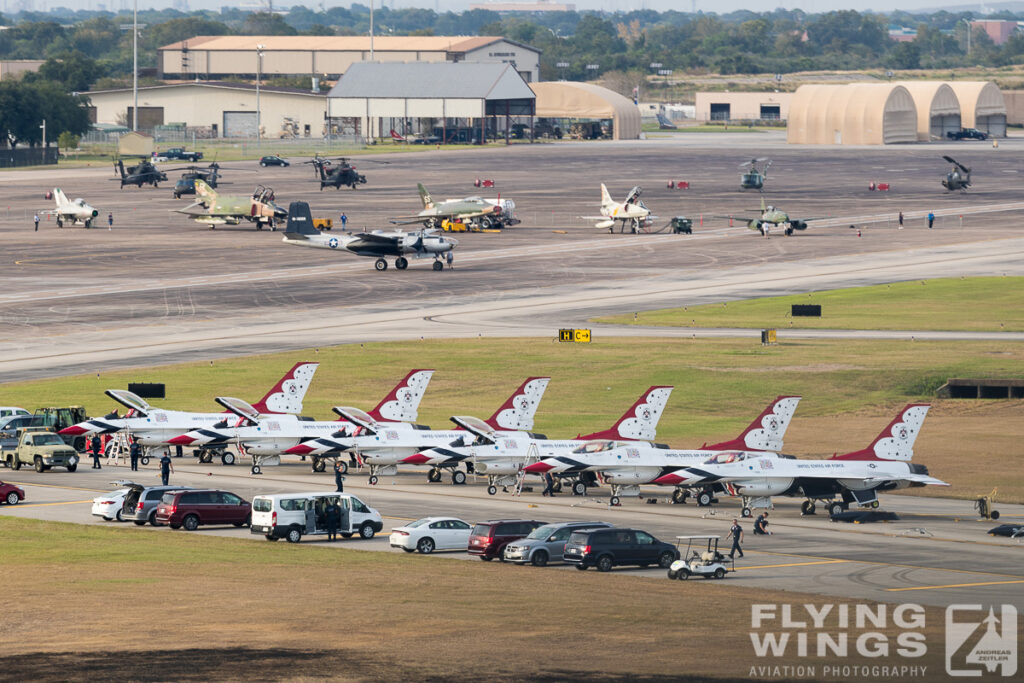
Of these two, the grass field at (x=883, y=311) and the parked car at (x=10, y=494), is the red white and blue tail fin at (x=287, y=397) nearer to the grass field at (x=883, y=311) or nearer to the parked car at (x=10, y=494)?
the parked car at (x=10, y=494)

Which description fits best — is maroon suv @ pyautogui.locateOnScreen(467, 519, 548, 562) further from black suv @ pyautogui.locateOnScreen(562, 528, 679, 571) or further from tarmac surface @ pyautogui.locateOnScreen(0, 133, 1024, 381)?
tarmac surface @ pyautogui.locateOnScreen(0, 133, 1024, 381)

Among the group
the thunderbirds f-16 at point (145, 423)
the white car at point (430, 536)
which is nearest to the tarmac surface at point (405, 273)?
the thunderbirds f-16 at point (145, 423)

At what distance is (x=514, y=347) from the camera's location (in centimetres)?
9712

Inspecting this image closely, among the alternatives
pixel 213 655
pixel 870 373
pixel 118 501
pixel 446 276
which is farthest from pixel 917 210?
pixel 213 655

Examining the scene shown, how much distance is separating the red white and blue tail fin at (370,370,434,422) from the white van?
18.0m

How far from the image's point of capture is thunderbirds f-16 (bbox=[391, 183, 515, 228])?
16238cm

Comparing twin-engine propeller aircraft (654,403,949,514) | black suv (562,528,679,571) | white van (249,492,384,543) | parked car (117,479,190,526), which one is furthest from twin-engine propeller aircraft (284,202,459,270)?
black suv (562,528,679,571)

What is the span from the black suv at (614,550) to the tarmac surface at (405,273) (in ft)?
159

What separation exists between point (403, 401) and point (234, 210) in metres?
99.7

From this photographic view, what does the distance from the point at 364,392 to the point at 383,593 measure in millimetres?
41674

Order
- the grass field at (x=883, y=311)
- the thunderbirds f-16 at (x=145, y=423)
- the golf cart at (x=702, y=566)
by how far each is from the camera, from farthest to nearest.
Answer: the grass field at (x=883, y=311) → the thunderbirds f-16 at (x=145, y=423) → the golf cart at (x=702, y=566)

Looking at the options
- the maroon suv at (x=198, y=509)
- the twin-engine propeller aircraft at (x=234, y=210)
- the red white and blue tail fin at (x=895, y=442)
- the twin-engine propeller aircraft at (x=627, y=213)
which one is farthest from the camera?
the twin-engine propeller aircraft at (x=234, y=210)

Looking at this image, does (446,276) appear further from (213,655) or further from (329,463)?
(213,655)

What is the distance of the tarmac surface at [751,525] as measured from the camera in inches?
1857
